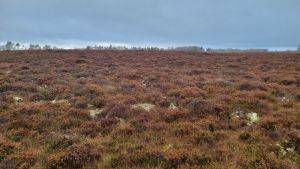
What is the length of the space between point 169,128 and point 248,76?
46.5ft

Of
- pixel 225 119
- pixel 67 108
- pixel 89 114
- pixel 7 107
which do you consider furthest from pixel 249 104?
pixel 7 107

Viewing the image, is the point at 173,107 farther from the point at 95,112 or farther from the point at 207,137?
the point at 207,137

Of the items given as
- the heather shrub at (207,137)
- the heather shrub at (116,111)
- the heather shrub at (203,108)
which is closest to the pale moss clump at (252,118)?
Result: the heather shrub at (203,108)

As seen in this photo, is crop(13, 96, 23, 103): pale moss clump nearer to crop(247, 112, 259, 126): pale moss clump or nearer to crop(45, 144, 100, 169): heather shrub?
crop(45, 144, 100, 169): heather shrub

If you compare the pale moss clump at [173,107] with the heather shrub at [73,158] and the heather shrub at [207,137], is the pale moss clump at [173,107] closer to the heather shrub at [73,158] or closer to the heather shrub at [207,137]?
the heather shrub at [207,137]

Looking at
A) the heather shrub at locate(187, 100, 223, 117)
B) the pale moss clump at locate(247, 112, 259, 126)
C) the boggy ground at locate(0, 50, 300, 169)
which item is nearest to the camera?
the boggy ground at locate(0, 50, 300, 169)

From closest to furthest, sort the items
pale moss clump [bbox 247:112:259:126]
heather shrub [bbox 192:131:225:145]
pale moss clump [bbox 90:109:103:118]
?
heather shrub [bbox 192:131:225:145]
pale moss clump [bbox 247:112:259:126]
pale moss clump [bbox 90:109:103:118]

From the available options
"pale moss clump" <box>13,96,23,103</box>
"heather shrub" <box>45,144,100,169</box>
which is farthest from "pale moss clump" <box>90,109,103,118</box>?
"pale moss clump" <box>13,96,23,103</box>

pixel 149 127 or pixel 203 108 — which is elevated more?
pixel 203 108

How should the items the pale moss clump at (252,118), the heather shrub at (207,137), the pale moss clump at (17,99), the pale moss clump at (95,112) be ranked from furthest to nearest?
the pale moss clump at (17,99) < the pale moss clump at (95,112) < the pale moss clump at (252,118) < the heather shrub at (207,137)

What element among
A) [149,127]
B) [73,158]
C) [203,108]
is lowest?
[73,158]

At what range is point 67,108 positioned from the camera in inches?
562

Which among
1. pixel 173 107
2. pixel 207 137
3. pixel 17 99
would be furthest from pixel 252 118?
pixel 17 99

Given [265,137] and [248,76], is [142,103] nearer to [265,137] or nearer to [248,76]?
[265,137]
